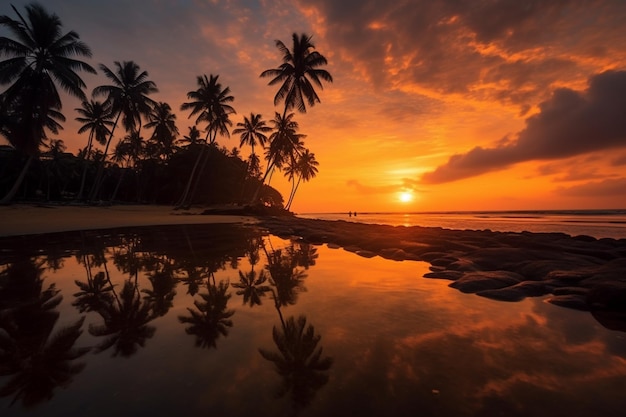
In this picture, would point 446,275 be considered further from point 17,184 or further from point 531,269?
point 17,184

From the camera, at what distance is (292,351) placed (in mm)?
2520

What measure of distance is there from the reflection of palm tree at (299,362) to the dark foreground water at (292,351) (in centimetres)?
1

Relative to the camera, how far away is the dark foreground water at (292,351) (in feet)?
5.93

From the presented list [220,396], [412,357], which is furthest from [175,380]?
[412,357]

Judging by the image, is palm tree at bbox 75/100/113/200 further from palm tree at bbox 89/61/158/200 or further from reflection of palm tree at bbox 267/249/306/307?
reflection of palm tree at bbox 267/249/306/307

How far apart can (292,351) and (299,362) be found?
0.22m

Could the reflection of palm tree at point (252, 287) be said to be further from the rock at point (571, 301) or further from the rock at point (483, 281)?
the rock at point (571, 301)

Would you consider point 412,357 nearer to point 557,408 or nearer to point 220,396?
point 557,408

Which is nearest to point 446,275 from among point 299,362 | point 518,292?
point 518,292

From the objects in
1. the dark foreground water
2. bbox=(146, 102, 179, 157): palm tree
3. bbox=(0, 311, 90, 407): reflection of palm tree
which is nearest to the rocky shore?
the dark foreground water

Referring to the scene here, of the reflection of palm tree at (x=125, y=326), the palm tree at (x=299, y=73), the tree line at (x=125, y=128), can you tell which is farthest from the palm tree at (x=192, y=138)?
the reflection of palm tree at (x=125, y=326)

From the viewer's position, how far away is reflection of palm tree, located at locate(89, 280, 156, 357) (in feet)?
8.54

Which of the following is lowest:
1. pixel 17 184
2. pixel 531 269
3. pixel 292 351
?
pixel 292 351

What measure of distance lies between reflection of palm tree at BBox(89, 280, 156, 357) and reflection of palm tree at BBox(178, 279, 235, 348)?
399 millimetres
